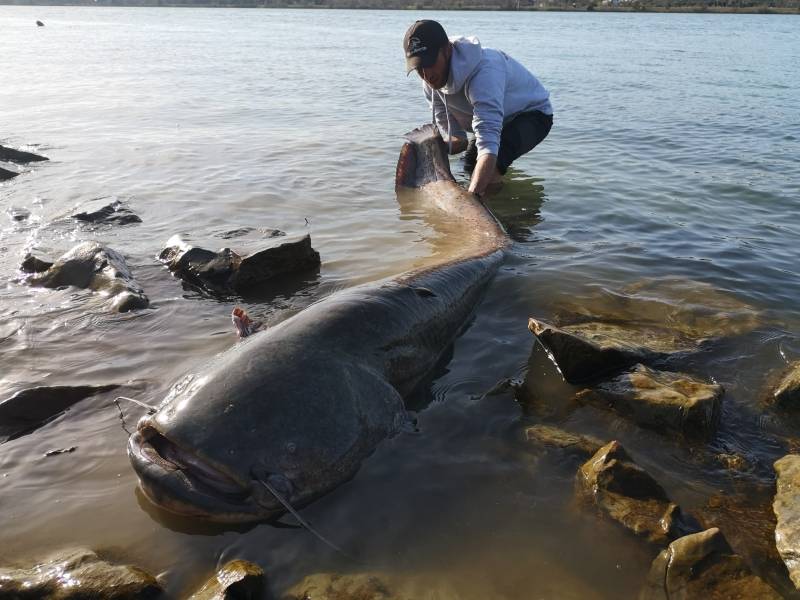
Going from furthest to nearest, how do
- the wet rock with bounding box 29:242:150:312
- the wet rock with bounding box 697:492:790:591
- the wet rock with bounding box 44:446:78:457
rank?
the wet rock with bounding box 29:242:150:312, the wet rock with bounding box 44:446:78:457, the wet rock with bounding box 697:492:790:591

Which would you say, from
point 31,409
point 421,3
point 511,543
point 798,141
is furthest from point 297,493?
point 421,3

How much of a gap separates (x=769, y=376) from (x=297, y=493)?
9.36ft

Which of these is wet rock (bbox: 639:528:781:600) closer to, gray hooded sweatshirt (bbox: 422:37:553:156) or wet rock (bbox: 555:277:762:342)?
wet rock (bbox: 555:277:762:342)

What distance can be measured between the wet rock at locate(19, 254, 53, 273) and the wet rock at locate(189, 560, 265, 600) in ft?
11.8

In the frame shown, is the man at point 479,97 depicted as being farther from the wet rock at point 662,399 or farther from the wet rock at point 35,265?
the wet rock at point 35,265

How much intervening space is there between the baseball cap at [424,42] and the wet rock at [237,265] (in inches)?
83.8

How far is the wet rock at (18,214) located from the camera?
6.33 metres

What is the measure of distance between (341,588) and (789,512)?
1.80 m

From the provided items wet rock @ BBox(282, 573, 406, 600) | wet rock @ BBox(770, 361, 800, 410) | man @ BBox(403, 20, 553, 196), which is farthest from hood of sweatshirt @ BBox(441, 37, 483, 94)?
wet rock @ BBox(282, 573, 406, 600)

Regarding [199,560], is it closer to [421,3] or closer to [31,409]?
[31,409]

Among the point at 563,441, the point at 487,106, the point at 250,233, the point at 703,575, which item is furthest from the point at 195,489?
the point at 487,106

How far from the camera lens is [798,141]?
33.0 ft

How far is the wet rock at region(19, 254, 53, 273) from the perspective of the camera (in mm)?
4953

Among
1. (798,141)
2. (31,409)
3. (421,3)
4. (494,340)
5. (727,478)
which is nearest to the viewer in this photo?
(727,478)
